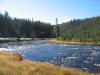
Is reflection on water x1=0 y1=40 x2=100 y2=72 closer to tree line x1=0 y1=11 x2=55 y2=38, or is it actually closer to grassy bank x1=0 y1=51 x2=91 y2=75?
grassy bank x1=0 y1=51 x2=91 y2=75

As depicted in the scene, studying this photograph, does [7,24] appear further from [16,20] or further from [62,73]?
[62,73]

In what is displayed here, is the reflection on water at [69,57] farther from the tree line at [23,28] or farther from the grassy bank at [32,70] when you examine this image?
the tree line at [23,28]

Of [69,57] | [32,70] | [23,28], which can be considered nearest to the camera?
[32,70]

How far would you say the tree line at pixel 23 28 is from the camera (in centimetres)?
16262

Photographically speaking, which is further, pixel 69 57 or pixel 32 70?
pixel 69 57

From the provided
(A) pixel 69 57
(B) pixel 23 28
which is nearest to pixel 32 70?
(A) pixel 69 57

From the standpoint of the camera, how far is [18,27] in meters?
175

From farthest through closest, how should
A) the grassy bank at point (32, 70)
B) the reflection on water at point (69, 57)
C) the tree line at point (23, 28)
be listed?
1. the tree line at point (23, 28)
2. the reflection on water at point (69, 57)
3. the grassy bank at point (32, 70)

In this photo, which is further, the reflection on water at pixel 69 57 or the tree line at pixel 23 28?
the tree line at pixel 23 28

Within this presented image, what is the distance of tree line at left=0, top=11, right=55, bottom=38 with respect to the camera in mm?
162625

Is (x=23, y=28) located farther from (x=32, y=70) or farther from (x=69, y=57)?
(x=32, y=70)

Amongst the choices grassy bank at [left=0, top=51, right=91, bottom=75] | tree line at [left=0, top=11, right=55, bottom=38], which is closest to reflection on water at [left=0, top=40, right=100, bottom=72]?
grassy bank at [left=0, top=51, right=91, bottom=75]

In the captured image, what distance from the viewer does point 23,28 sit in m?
176

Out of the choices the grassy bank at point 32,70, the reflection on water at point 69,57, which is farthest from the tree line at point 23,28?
the grassy bank at point 32,70
